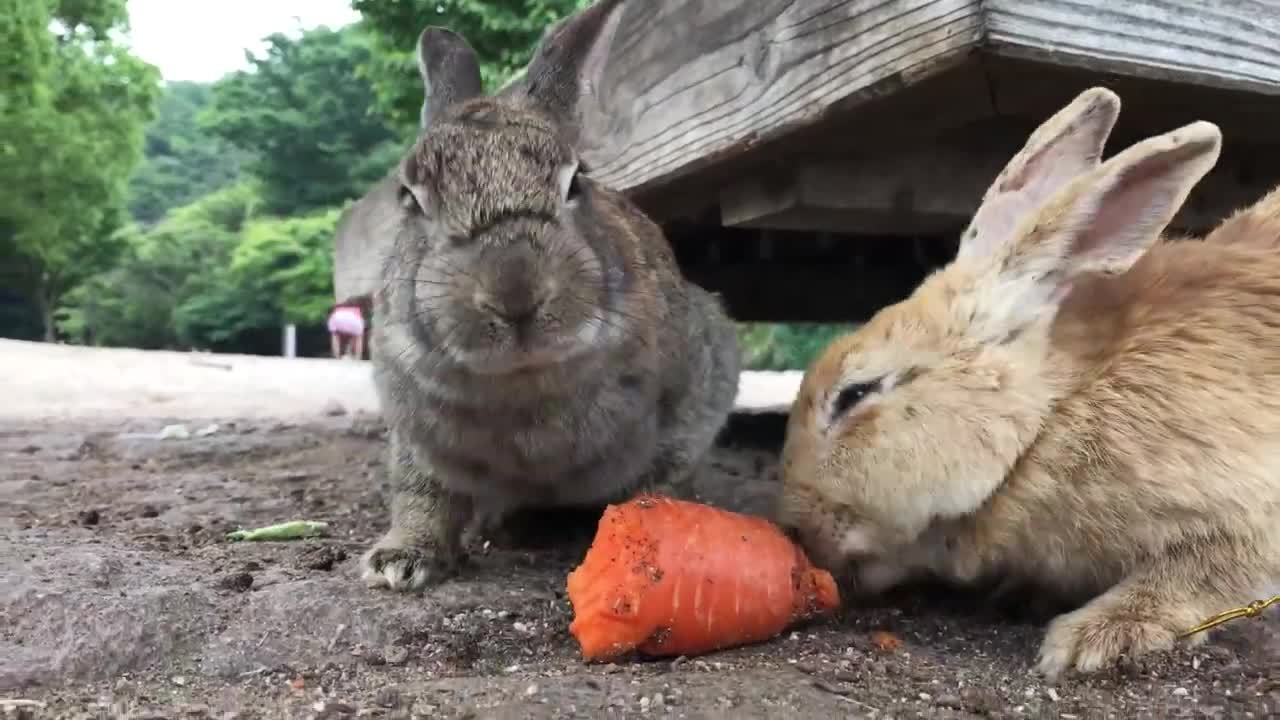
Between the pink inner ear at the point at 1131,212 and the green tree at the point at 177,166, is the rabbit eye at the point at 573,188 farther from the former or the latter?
the green tree at the point at 177,166

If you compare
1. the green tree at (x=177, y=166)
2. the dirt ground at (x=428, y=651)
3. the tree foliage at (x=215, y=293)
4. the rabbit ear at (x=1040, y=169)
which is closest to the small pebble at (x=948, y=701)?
the dirt ground at (x=428, y=651)

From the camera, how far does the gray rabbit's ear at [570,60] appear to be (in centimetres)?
264

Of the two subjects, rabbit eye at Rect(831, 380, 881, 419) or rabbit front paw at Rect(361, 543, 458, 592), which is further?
rabbit front paw at Rect(361, 543, 458, 592)

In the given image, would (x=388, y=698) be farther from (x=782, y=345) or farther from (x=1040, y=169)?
(x=782, y=345)

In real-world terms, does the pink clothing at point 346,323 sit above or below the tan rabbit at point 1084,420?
above

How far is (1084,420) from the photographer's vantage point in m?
1.73

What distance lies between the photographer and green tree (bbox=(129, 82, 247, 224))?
3175 cm

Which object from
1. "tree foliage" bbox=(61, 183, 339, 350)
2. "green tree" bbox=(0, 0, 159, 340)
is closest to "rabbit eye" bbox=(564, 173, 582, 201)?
"green tree" bbox=(0, 0, 159, 340)

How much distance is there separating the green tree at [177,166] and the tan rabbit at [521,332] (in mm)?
30292

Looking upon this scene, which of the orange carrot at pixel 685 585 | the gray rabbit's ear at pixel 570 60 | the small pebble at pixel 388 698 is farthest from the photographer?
the gray rabbit's ear at pixel 570 60

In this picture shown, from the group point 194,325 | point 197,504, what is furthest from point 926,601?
point 194,325

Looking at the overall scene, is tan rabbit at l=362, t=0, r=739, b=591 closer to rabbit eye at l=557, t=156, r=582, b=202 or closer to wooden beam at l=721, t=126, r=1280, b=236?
rabbit eye at l=557, t=156, r=582, b=202

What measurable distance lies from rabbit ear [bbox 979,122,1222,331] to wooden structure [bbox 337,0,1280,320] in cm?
36

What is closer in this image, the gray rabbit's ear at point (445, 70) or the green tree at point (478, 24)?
the gray rabbit's ear at point (445, 70)
